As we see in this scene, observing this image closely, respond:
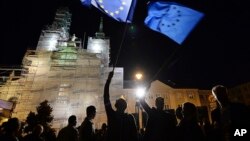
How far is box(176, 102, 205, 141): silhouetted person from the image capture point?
12.8 ft

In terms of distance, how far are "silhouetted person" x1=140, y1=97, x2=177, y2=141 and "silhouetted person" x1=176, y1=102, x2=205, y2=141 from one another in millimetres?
247

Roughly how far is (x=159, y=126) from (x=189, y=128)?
64 cm

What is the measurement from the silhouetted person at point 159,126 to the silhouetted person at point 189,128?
25 centimetres

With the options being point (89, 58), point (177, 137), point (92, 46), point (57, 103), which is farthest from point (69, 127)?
point (92, 46)

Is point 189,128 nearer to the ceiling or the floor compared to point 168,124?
nearer to the floor

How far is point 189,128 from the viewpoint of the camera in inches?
157

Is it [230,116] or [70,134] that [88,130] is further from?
[230,116]

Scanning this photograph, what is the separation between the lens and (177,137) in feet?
13.6

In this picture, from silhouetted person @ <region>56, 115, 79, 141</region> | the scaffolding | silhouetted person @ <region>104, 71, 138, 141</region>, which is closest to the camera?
silhouetted person @ <region>104, 71, 138, 141</region>

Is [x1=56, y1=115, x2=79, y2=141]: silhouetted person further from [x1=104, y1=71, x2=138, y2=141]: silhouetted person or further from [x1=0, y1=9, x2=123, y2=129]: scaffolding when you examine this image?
[x1=0, y1=9, x2=123, y2=129]: scaffolding

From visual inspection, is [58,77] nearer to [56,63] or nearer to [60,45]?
[56,63]

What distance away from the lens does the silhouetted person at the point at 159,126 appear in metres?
4.33

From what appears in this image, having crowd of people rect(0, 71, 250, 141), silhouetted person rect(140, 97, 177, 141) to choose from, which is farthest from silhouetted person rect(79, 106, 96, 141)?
silhouetted person rect(140, 97, 177, 141)

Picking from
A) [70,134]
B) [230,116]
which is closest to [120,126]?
[70,134]
